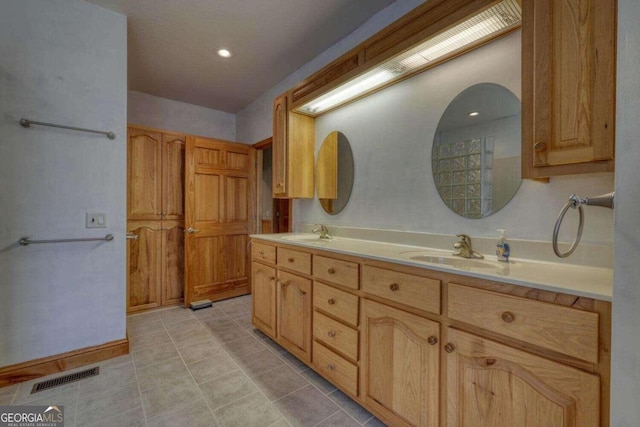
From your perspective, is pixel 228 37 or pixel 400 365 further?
pixel 228 37

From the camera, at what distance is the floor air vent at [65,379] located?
5.70ft

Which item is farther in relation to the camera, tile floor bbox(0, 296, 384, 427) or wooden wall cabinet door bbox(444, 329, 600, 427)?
tile floor bbox(0, 296, 384, 427)

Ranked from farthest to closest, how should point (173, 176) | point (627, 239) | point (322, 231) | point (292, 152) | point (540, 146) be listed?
point (173, 176), point (292, 152), point (322, 231), point (540, 146), point (627, 239)

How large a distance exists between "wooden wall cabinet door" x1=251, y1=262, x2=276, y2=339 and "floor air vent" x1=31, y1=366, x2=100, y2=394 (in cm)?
117

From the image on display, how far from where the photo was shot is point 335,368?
1651 millimetres

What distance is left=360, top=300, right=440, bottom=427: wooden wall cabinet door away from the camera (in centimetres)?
118

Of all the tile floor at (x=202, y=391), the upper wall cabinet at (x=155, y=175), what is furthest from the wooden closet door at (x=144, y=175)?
the tile floor at (x=202, y=391)

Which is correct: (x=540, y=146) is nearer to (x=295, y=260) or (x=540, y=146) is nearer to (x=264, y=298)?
(x=295, y=260)

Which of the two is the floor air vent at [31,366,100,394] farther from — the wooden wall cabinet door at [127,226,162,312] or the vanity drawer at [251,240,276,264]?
the vanity drawer at [251,240,276,264]

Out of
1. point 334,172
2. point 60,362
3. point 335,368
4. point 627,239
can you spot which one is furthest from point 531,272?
point 60,362

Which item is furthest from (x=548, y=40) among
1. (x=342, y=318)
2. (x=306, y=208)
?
(x=306, y=208)

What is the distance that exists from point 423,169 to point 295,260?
1095mm

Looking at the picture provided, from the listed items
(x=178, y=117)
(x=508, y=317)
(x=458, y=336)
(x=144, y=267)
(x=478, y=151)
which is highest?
(x=178, y=117)

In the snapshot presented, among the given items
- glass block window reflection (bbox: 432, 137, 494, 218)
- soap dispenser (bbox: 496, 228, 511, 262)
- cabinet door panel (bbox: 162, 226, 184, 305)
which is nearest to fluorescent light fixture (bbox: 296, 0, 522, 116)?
glass block window reflection (bbox: 432, 137, 494, 218)
